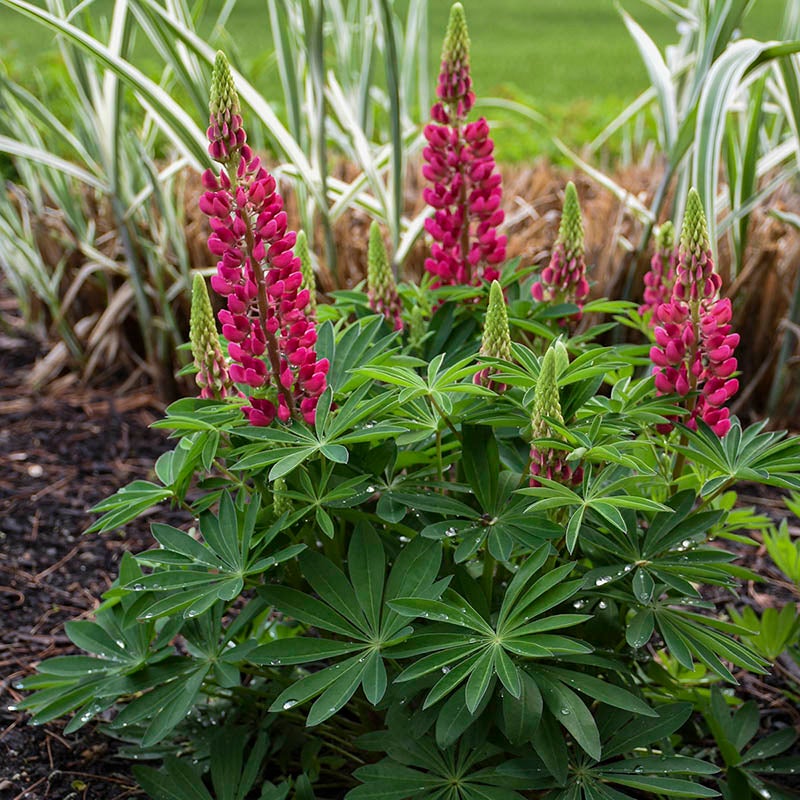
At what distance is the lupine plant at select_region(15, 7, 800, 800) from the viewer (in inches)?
48.1

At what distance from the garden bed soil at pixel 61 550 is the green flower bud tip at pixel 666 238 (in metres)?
0.76

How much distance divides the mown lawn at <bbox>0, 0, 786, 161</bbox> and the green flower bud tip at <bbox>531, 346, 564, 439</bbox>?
15.8 ft

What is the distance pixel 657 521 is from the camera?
1364mm

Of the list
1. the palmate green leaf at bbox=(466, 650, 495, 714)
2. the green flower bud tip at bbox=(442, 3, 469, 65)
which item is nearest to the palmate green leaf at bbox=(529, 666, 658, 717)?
the palmate green leaf at bbox=(466, 650, 495, 714)

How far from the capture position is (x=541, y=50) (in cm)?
1041

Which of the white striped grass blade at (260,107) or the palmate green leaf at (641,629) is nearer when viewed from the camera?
the palmate green leaf at (641,629)

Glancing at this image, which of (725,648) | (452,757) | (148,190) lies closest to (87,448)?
(148,190)

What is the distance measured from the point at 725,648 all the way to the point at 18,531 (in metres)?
1.78

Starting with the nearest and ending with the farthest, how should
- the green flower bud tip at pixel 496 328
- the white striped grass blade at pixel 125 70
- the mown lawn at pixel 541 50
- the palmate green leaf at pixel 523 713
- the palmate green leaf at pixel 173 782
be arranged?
the palmate green leaf at pixel 523 713, the green flower bud tip at pixel 496 328, the palmate green leaf at pixel 173 782, the white striped grass blade at pixel 125 70, the mown lawn at pixel 541 50

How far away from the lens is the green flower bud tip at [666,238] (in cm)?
175

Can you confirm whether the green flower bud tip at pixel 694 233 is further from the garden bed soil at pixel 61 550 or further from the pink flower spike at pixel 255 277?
the garden bed soil at pixel 61 550

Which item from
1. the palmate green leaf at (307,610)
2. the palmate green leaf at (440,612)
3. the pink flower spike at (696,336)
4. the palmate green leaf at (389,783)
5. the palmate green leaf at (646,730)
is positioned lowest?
the palmate green leaf at (389,783)

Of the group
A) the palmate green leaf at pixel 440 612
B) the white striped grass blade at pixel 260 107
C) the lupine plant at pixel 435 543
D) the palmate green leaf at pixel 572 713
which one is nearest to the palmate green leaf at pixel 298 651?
the lupine plant at pixel 435 543

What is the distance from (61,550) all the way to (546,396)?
1.57 meters
